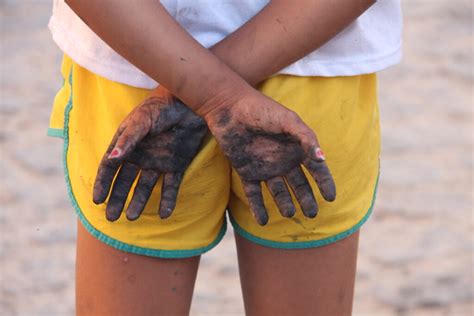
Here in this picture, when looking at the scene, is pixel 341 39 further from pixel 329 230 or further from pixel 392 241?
pixel 392 241

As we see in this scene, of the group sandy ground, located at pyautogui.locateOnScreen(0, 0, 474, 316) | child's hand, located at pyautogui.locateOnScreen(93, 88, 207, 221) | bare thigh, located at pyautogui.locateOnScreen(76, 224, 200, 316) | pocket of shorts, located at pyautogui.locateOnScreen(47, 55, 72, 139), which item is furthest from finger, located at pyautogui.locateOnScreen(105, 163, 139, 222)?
sandy ground, located at pyautogui.locateOnScreen(0, 0, 474, 316)

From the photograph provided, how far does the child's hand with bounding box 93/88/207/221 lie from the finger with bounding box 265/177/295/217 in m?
0.13

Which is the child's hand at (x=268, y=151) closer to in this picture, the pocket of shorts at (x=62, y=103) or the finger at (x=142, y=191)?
the finger at (x=142, y=191)

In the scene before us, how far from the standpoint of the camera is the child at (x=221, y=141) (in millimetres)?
1277

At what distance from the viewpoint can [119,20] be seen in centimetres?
127

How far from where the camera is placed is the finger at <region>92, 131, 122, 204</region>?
1.28 metres

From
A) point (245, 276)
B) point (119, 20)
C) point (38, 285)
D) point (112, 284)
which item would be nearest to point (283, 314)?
point (245, 276)

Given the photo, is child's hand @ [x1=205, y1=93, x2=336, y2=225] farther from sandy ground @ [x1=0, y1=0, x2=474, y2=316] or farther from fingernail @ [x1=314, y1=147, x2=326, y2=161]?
sandy ground @ [x1=0, y1=0, x2=474, y2=316]

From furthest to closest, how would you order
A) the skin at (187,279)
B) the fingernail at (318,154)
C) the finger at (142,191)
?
1. the skin at (187,279)
2. the finger at (142,191)
3. the fingernail at (318,154)

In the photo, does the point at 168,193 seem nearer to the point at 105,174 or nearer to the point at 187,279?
the point at 105,174

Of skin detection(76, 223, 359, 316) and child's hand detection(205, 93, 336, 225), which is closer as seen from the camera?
child's hand detection(205, 93, 336, 225)

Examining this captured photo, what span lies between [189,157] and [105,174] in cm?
13

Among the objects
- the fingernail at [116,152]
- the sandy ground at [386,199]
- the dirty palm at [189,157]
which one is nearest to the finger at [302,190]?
the dirty palm at [189,157]

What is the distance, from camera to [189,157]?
4.39 feet
